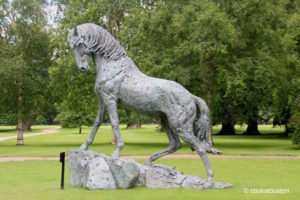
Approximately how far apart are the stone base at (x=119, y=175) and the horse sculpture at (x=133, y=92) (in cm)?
31

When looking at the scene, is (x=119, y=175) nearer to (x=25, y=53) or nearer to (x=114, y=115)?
(x=114, y=115)

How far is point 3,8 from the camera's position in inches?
1357

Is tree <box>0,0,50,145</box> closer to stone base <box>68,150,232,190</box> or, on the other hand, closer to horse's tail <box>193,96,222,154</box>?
stone base <box>68,150,232,190</box>

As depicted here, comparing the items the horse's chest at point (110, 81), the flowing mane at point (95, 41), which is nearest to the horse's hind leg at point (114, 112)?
the horse's chest at point (110, 81)

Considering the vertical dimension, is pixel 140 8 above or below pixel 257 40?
above

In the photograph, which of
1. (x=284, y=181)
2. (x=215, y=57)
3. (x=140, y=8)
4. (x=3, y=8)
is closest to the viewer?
(x=284, y=181)

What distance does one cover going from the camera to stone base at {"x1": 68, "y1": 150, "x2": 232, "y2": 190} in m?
10.2

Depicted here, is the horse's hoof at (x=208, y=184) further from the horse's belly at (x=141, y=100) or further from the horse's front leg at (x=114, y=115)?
the horse's front leg at (x=114, y=115)

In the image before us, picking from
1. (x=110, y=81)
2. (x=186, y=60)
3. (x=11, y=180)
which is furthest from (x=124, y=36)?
(x=110, y=81)

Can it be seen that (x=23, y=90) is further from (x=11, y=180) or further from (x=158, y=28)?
(x=11, y=180)

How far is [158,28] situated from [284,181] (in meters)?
18.8

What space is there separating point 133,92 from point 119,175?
192cm

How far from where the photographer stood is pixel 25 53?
34.6 meters

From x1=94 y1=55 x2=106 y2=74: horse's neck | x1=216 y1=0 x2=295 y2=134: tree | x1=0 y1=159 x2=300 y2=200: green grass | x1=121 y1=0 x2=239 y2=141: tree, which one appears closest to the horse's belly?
x1=94 y1=55 x2=106 y2=74: horse's neck
